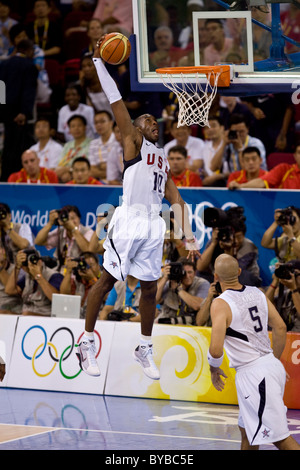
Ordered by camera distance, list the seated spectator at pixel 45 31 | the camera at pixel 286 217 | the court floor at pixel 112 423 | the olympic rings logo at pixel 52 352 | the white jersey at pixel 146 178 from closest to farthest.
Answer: the white jersey at pixel 146 178 → the court floor at pixel 112 423 → the camera at pixel 286 217 → the olympic rings logo at pixel 52 352 → the seated spectator at pixel 45 31

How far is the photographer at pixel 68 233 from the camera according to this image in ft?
42.8

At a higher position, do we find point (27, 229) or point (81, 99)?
point (81, 99)

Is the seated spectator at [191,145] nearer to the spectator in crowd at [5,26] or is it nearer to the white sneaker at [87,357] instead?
the spectator in crowd at [5,26]

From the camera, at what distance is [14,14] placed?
1802 centimetres

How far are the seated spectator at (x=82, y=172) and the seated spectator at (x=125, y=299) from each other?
7.09 feet

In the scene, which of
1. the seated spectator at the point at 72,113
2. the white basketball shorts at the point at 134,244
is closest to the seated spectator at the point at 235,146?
the seated spectator at the point at 72,113

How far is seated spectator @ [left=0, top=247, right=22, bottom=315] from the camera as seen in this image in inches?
534

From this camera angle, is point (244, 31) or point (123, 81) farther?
point (123, 81)

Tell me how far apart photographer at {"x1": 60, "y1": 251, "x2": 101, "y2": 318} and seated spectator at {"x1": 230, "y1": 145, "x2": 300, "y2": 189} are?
94.6 inches

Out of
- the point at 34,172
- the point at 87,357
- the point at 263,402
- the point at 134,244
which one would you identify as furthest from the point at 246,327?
the point at 34,172

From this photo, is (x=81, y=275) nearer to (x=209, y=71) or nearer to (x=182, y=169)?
(x=182, y=169)
